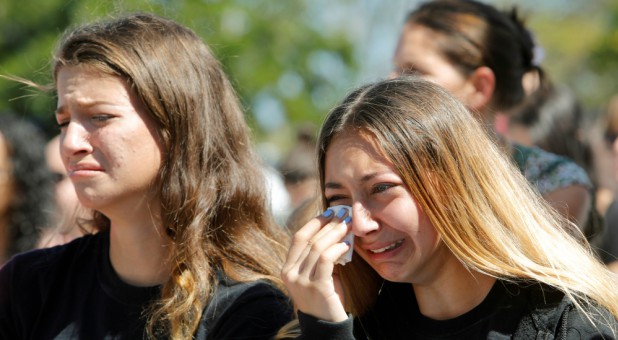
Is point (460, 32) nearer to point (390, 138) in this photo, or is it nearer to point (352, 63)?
point (390, 138)

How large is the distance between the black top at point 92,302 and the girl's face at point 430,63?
1.31 m

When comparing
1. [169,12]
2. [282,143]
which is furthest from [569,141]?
[282,143]

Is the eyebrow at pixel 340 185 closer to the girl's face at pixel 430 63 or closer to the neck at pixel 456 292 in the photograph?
the neck at pixel 456 292

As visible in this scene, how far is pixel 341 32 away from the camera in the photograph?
15.8 m

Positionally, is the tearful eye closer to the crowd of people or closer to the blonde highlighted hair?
the crowd of people

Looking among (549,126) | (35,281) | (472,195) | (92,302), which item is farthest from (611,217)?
(35,281)

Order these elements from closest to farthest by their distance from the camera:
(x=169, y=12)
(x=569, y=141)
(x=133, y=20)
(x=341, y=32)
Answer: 1. (x=133, y=20)
2. (x=169, y=12)
3. (x=569, y=141)
4. (x=341, y=32)

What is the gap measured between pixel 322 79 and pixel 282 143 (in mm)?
9390

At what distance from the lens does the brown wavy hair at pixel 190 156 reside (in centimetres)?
292

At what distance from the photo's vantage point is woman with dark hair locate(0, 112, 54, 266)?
4480 mm

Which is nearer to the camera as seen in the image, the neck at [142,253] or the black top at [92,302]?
the black top at [92,302]

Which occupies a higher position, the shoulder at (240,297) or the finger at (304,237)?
the finger at (304,237)

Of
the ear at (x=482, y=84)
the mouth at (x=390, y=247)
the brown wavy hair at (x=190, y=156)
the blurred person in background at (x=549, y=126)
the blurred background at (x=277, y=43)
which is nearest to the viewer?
the mouth at (x=390, y=247)

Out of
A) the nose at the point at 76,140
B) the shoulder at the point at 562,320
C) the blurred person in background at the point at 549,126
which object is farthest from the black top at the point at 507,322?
the blurred person in background at the point at 549,126
